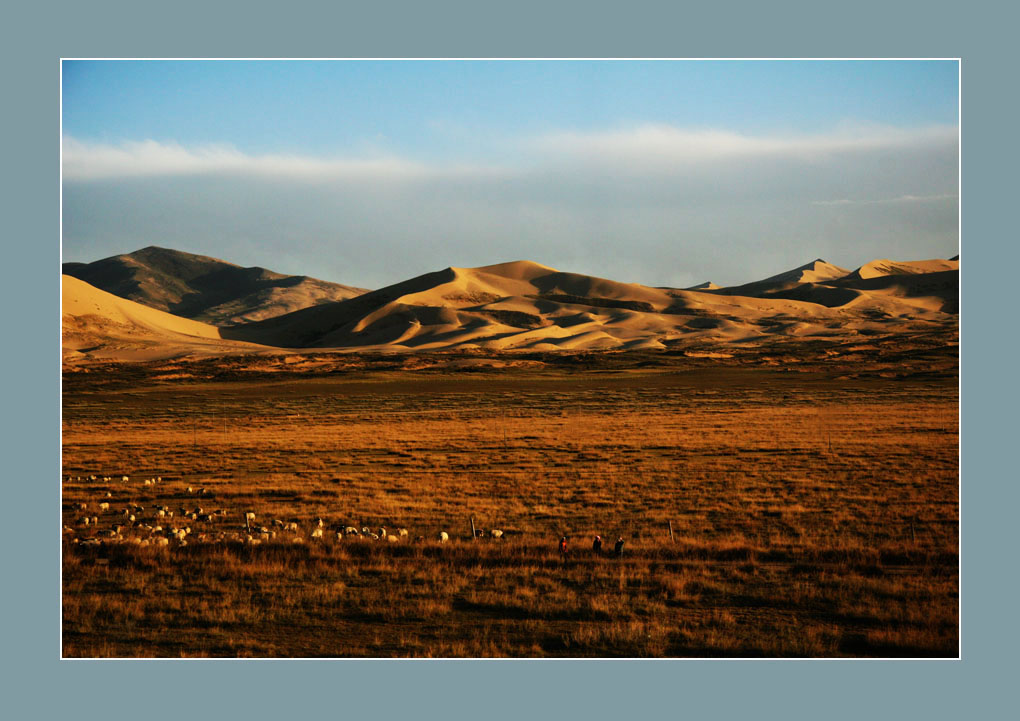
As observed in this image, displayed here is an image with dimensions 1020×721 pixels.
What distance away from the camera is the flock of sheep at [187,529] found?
12.0 meters

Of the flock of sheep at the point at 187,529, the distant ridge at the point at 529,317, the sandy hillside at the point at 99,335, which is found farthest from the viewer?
the distant ridge at the point at 529,317

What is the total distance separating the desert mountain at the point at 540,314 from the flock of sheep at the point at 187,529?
1778 inches

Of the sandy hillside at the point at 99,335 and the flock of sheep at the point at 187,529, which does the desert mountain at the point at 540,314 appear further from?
the flock of sheep at the point at 187,529

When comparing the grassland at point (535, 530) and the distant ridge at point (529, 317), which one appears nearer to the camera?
the grassland at point (535, 530)

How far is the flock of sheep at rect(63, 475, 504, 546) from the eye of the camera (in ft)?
39.5

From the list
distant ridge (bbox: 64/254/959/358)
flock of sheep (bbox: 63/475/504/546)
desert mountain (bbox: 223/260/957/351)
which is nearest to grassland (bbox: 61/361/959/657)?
flock of sheep (bbox: 63/475/504/546)

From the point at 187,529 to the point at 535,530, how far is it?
5287 millimetres

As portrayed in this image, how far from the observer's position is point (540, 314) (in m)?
111

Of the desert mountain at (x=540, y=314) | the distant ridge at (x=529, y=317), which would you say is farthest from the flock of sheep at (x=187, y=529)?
the desert mountain at (x=540, y=314)

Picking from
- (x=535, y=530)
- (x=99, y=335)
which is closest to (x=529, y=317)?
(x=99, y=335)

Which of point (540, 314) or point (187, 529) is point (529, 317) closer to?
point (540, 314)

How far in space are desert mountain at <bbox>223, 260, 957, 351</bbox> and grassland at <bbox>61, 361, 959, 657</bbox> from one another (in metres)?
36.1

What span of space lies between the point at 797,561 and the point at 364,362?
132ft

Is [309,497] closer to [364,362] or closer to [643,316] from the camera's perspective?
[364,362]
